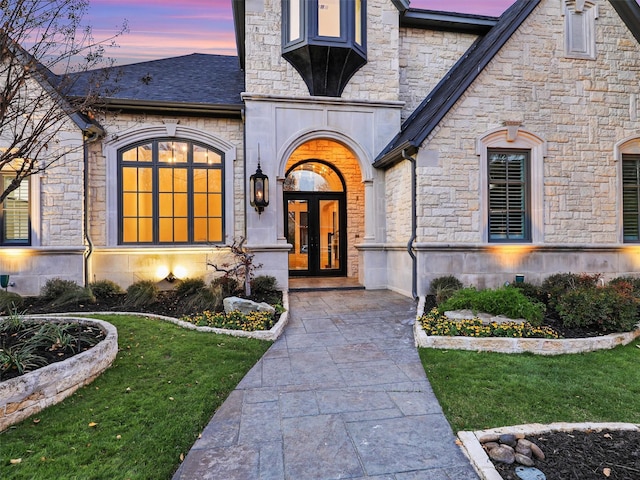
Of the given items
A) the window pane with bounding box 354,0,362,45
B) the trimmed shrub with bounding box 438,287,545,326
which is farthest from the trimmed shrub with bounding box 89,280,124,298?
the window pane with bounding box 354,0,362,45

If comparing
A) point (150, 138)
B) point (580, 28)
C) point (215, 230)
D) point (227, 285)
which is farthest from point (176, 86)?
point (580, 28)

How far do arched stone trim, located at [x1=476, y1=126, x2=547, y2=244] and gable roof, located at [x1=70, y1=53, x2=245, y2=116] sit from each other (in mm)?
6071

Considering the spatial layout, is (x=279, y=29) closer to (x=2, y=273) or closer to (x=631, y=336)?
(x=2, y=273)

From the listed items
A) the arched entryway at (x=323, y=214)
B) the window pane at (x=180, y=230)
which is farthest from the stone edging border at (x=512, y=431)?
the arched entryway at (x=323, y=214)

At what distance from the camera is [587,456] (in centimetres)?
250

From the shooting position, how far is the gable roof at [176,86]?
8648 mm

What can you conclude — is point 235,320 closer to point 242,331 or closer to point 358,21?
point 242,331

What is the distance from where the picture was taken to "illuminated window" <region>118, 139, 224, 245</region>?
9016 millimetres

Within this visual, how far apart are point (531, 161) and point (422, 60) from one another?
14.4ft

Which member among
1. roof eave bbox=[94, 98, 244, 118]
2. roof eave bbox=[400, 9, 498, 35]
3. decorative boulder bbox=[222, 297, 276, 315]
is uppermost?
roof eave bbox=[400, 9, 498, 35]

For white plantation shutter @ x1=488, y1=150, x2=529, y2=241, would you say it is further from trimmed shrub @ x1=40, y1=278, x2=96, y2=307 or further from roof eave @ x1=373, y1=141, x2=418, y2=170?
trimmed shrub @ x1=40, y1=278, x2=96, y2=307

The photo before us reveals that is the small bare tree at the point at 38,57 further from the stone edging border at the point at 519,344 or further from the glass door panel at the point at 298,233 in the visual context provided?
the glass door panel at the point at 298,233

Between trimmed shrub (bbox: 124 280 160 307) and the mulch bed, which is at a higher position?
trimmed shrub (bbox: 124 280 160 307)

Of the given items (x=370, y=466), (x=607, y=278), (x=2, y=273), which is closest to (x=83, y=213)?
(x=2, y=273)
